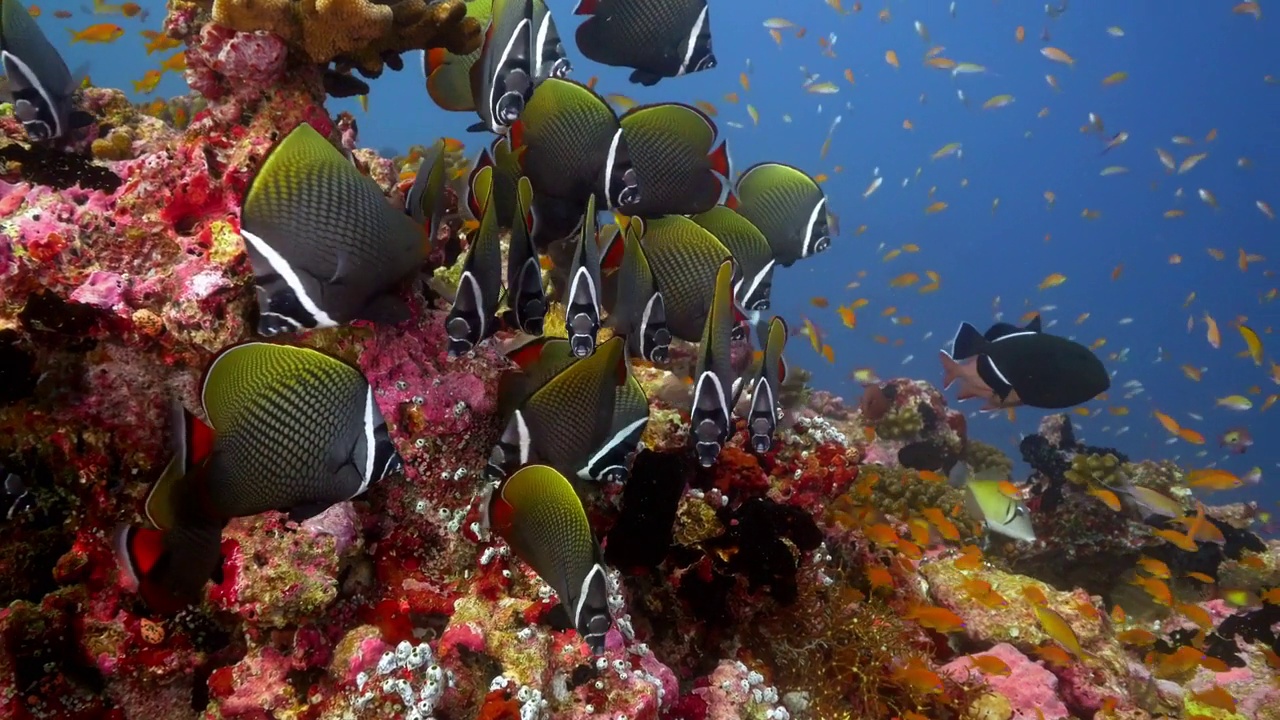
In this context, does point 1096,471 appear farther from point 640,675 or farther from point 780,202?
point 640,675

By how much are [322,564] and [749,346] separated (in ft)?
12.3

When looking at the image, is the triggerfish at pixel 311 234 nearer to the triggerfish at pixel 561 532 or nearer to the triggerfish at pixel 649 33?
the triggerfish at pixel 561 532

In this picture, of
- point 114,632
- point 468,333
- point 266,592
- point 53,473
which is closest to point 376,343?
point 468,333

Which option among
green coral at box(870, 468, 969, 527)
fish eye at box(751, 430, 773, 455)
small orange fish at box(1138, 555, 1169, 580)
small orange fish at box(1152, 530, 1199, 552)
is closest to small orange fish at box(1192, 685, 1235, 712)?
small orange fish at box(1138, 555, 1169, 580)

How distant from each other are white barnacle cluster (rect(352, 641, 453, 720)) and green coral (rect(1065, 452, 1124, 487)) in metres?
9.09

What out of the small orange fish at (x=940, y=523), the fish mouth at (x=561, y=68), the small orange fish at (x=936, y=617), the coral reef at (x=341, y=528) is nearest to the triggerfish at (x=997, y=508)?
the small orange fish at (x=940, y=523)

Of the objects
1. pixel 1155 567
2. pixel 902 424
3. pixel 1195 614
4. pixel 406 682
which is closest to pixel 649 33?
pixel 406 682

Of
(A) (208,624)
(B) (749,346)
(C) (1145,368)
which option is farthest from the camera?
(C) (1145,368)

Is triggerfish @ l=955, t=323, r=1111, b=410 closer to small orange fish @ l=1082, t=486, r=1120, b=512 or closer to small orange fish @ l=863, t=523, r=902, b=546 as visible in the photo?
small orange fish @ l=863, t=523, r=902, b=546

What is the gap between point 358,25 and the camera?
3.65 m

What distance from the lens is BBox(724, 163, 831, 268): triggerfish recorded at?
14.7 feet

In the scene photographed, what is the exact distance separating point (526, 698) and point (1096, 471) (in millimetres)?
9027

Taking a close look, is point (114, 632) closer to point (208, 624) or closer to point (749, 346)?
point (208, 624)

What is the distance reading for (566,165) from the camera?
3305 millimetres
